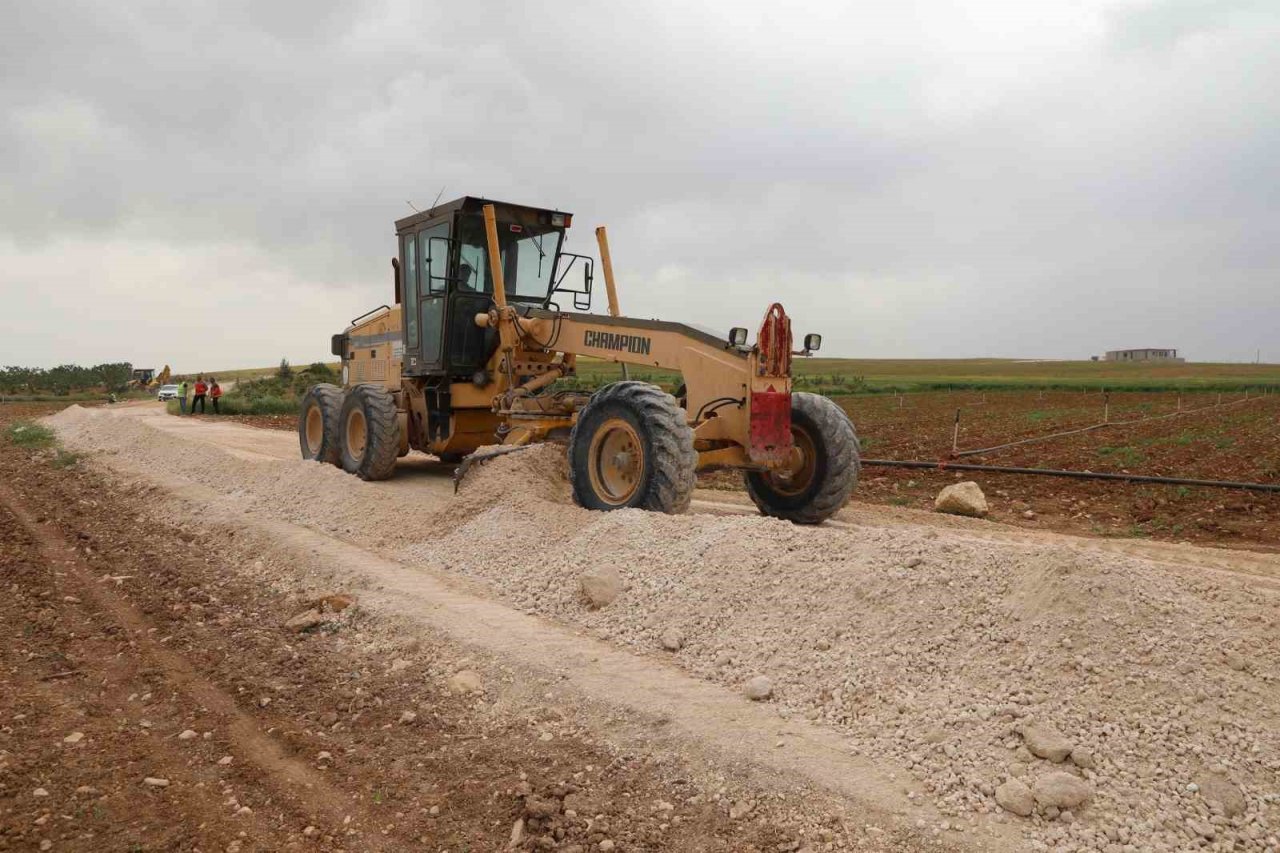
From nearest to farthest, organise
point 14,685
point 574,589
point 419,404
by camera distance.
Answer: point 14,685
point 574,589
point 419,404

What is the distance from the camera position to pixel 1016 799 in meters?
3.46

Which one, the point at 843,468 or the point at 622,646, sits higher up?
the point at 843,468

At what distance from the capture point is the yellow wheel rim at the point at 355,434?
39.2ft

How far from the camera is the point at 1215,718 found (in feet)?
12.6

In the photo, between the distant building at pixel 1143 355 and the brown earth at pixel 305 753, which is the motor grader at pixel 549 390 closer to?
the brown earth at pixel 305 753

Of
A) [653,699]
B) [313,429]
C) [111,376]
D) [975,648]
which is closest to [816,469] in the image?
[975,648]

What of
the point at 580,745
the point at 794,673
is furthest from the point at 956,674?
the point at 580,745

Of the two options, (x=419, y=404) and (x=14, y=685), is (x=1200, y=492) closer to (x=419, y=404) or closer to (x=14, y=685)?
(x=419, y=404)

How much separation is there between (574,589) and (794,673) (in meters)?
1.98

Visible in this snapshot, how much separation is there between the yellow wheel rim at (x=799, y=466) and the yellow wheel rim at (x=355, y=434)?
229 inches

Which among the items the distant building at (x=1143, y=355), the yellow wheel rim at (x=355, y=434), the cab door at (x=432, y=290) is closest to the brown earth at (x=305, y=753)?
the cab door at (x=432, y=290)

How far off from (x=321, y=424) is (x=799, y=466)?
7.28 m

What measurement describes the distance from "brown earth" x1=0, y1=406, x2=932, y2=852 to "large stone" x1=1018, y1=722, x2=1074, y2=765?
80 cm

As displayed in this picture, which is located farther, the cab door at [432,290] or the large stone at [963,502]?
the cab door at [432,290]
